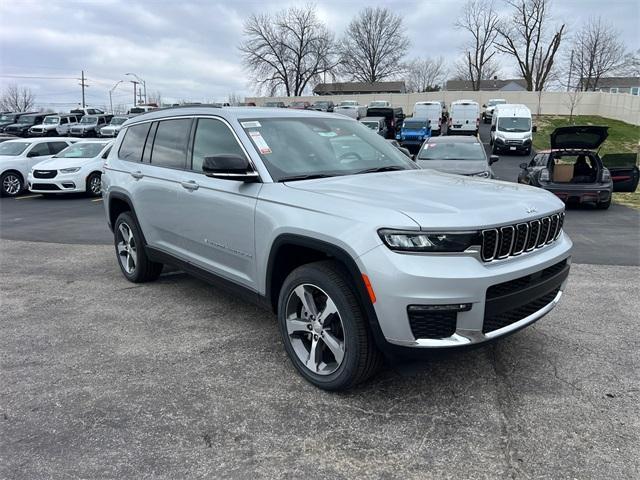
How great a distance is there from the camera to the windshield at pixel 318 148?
12.6 ft

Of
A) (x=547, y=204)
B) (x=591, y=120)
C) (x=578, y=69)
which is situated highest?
(x=578, y=69)

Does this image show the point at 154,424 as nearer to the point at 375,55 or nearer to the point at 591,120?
the point at 591,120

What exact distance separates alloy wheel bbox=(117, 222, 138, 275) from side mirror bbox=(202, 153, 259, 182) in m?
2.33

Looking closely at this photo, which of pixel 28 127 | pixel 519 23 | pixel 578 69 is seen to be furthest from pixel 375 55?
pixel 28 127

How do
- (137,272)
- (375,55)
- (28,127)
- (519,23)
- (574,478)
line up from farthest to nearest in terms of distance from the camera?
(375,55)
(519,23)
(28,127)
(137,272)
(574,478)

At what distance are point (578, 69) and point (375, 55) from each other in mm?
25982

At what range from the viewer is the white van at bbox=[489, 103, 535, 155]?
1043 inches

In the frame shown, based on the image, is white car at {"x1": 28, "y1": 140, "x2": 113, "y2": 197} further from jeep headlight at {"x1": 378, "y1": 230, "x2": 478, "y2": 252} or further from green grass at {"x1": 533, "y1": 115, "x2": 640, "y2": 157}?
green grass at {"x1": 533, "y1": 115, "x2": 640, "y2": 157}

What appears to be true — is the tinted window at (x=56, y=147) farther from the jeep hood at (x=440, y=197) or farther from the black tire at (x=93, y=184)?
the jeep hood at (x=440, y=197)

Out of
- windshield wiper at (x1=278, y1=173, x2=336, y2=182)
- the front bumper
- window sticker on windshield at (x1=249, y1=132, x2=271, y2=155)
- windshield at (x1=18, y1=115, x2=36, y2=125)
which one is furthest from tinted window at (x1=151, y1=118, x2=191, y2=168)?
windshield at (x1=18, y1=115, x2=36, y2=125)

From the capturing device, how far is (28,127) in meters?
36.1

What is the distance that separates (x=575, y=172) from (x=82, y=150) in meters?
13.6

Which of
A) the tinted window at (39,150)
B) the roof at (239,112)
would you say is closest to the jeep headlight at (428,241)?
the roof at (239,112)

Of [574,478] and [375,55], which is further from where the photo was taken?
[375,55]
